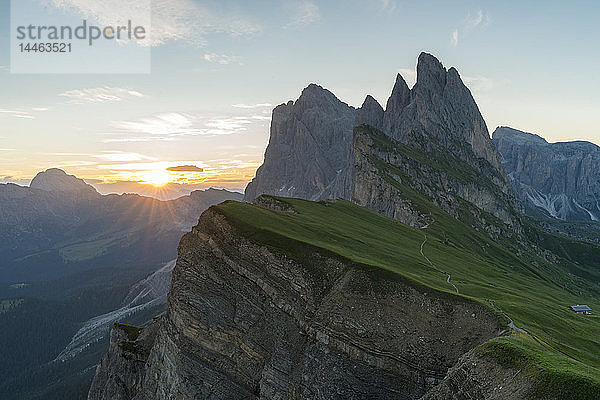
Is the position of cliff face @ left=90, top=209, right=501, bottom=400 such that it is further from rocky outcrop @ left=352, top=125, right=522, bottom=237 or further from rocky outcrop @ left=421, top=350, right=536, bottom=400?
rocky outcrop @ left=352, top=125, right=522, bottom=237

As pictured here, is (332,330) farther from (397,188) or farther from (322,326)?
(397,188)

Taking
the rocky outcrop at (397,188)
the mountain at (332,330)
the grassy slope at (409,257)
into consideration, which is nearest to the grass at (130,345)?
the mountain at (332,330)

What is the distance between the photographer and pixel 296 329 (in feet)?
151

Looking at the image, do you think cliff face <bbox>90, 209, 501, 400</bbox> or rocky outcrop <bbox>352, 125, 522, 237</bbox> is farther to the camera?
rocky outcrop <bbox>352, 125, 522, 237</bbox>

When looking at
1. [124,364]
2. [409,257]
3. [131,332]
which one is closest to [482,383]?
[409,257]

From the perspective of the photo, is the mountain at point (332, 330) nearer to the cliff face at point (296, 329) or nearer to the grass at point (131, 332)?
the cliff face at point (296, 329)

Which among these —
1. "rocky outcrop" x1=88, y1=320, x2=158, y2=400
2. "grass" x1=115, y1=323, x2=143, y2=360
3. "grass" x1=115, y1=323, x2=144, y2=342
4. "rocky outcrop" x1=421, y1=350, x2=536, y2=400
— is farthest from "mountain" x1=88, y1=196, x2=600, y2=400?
"grass" x1=115, y1=323, x2=144, y2=342

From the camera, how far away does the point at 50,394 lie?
193m

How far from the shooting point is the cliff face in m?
40.3

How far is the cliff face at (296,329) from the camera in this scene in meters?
40.3

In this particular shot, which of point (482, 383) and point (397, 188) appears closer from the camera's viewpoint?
point (482, 383)

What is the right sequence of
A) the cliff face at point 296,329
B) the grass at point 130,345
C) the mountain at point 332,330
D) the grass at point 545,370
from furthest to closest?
the grass at point 130,345, the cliff face at point 296,329, the mountain at point 332,330, the grass at point 545,370

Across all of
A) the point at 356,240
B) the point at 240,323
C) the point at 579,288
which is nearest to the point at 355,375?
the point at 240,323

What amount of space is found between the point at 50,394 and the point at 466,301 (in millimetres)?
229367
